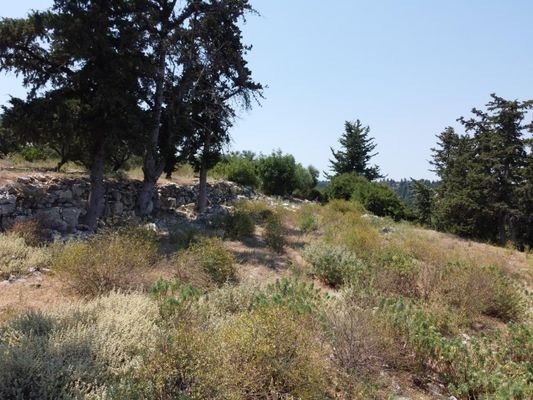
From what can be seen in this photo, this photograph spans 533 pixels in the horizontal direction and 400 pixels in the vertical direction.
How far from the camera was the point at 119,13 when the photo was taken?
32.8 feet

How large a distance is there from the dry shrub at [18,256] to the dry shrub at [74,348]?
259 centimetres

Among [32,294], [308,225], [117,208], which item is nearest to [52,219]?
[117,208]

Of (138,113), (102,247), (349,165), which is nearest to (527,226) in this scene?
(349,165)

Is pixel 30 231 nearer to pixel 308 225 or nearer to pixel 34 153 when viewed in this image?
pixel 308 225

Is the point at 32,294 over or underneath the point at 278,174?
underneath

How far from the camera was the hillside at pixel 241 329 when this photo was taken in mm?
2867

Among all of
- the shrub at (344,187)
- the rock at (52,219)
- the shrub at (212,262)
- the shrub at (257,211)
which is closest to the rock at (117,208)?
the rock at (52,219)

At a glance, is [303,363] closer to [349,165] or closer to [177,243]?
[177,243]

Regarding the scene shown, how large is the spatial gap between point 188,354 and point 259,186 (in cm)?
2185

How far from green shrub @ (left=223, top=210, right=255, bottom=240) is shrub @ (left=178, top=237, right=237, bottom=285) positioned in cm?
374

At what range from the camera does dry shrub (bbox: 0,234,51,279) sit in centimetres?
607

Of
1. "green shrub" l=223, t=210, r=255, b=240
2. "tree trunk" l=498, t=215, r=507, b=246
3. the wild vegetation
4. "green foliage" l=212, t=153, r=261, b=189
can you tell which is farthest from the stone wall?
"tree trunk" l=498, t=215, r=507, b=246

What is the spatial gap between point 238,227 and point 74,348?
24.9 ft

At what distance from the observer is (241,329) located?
325 cm
